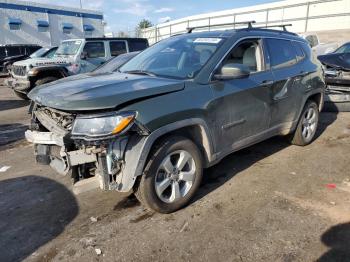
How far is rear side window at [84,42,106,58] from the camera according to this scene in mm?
10922

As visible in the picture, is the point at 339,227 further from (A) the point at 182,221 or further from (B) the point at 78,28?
(B) the point at 78,28

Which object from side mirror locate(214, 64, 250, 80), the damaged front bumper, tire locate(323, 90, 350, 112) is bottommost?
tire locate(323, 90, 350, 112)

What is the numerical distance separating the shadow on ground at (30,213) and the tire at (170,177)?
3.05 ft

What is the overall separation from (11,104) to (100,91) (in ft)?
30.3

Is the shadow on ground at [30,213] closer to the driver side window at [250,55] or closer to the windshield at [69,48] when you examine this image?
the driver side window at [250,55]

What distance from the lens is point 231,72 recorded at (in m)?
3.55

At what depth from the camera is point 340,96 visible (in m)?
7.83

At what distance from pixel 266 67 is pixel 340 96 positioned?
4.41 meters

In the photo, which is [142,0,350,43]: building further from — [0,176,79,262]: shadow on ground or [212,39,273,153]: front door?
[0,176,79,262]: shadow on ground

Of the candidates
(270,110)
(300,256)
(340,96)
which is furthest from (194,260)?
(340,96)

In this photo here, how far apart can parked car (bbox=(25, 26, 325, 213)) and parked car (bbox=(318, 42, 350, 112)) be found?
3612mm

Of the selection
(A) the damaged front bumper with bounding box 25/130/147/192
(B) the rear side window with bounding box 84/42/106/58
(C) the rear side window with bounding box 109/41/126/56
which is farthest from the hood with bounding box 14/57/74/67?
(A) the damaged front bumper with bounding box 25/130/147/192

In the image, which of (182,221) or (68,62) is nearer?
(182,221)

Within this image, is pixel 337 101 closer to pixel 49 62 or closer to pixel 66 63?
pixel 66 63
